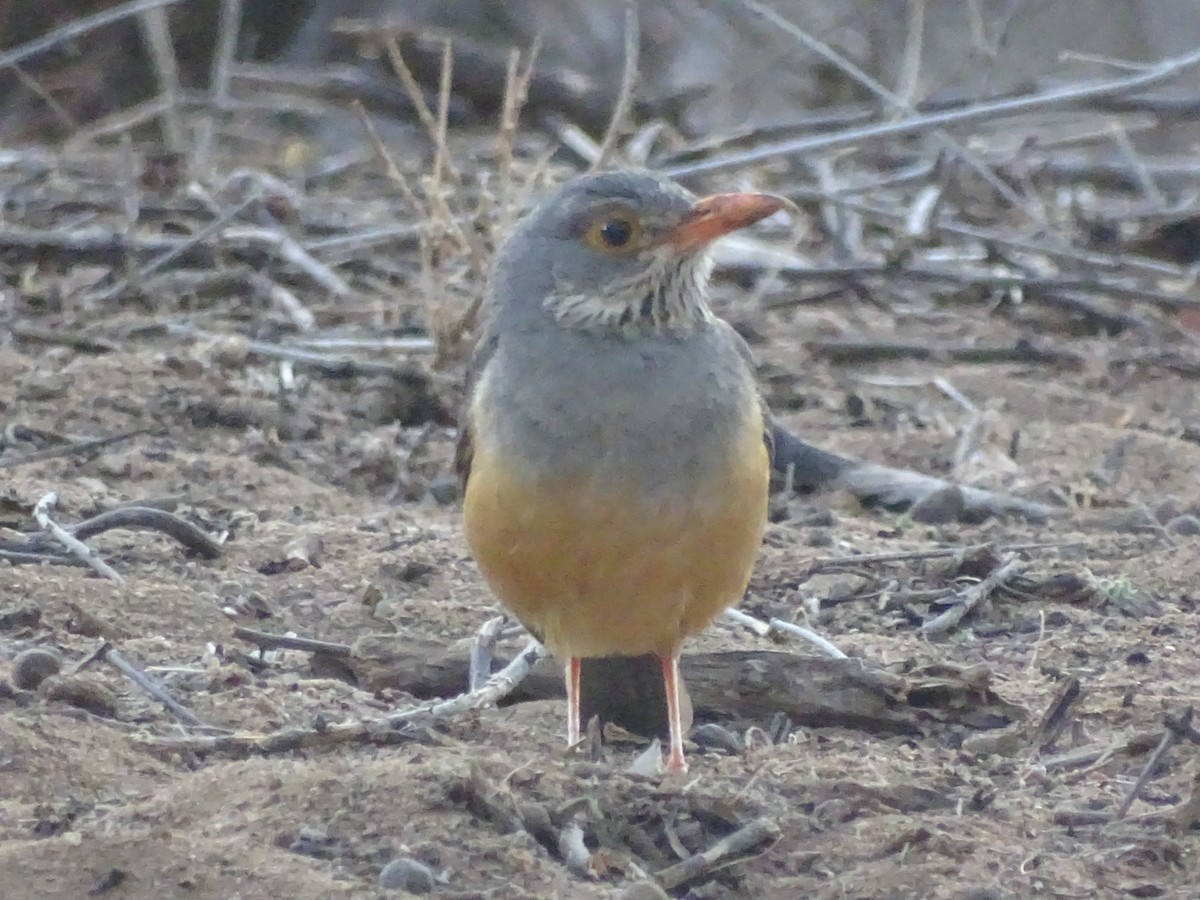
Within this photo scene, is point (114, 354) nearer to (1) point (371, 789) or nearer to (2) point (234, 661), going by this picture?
(2) point (234, 661)

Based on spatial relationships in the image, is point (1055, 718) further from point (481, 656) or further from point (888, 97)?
point (888, 97)

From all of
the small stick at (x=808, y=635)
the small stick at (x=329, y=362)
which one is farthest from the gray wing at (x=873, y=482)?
the small stick at (x=329, y=362)

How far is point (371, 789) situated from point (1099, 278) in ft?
24.3

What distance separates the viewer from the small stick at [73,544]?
17.2ft

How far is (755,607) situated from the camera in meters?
5.61

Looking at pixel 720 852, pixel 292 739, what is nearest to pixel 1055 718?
pixel 720 852

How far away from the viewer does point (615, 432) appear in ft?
13.1

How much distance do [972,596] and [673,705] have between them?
1.42 metres

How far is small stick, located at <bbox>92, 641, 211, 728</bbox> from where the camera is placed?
13.5 feet

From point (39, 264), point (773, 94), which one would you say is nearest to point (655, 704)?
point (39, 264)

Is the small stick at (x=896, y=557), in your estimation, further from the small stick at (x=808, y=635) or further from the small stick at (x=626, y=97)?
the small stick at (x=626, y=97)

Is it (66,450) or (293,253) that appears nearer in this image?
(66,450)

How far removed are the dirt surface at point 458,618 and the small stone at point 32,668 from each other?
10 centimetres

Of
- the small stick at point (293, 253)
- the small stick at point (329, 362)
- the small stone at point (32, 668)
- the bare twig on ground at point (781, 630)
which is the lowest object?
the bare twig on ground at point (781, 630)
